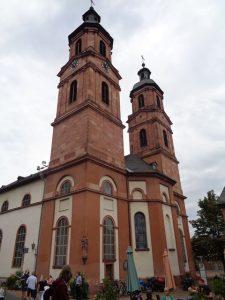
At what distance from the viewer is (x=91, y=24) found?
97.7ft

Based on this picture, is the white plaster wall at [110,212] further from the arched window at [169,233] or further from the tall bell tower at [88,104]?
the arched window at [169,233]

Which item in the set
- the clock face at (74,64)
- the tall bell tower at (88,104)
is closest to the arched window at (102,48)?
the tall bell tower at (88,104)

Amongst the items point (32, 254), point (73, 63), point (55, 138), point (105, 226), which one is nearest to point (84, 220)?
point (105, 226)

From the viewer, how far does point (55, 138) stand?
2400 cm

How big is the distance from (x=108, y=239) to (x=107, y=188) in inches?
160

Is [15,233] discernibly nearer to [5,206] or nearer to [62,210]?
[5,206]

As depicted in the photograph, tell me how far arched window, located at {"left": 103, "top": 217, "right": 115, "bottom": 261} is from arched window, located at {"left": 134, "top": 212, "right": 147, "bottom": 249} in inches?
114

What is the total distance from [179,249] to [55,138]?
15.6 metres

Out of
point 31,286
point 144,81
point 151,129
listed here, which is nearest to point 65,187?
point 31,286

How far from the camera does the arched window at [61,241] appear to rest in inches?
699

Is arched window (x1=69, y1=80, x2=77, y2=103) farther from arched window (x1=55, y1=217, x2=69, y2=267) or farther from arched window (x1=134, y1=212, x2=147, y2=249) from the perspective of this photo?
arched window (x1=134, y1=212, x2=147, y2=249)

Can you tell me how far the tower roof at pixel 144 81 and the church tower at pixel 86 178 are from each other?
10735mm

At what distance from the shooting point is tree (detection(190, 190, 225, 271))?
28969 mm

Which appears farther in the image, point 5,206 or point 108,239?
point 5,206
